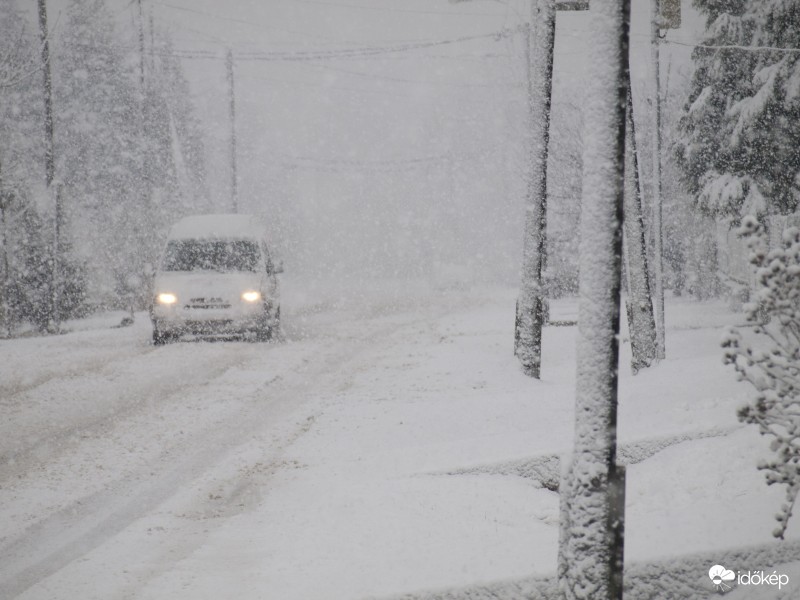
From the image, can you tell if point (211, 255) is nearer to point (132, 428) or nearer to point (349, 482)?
point (132, 428)

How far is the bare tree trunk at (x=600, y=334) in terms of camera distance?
12.1ft

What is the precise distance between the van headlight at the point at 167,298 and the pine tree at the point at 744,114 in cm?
1297

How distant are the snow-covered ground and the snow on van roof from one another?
4.13 meters

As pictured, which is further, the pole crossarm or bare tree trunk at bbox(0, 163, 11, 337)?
bare tree trunk at bbox(0, 163, 11, 337)

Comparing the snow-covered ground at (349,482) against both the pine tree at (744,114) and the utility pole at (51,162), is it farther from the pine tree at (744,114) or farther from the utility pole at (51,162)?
the pine tree at (744,114)

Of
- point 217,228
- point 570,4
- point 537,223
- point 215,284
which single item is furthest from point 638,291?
point 217,228

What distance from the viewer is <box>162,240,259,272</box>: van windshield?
1495cm

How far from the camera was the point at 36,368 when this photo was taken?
40.4 ft

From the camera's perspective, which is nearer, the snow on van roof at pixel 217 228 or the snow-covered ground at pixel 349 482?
the snow-covered ground at pixel 349 482

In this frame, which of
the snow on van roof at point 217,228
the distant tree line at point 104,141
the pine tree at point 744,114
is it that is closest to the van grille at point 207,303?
the snow on van roof at point 217,228

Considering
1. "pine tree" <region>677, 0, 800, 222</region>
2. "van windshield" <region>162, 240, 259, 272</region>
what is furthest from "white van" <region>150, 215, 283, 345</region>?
"pine tree" <region>677, 0, 800, 222</region>

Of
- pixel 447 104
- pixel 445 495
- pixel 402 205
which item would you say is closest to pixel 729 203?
pixel 445 495

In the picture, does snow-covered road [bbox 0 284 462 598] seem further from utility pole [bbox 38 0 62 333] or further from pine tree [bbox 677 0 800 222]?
pine tree [bbox 677 0 800 222]

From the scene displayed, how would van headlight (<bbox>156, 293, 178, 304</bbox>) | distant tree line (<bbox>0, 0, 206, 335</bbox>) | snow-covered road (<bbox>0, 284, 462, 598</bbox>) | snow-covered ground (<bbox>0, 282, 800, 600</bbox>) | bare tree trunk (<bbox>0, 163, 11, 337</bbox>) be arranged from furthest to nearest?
distant tree line (<bbox>0, 0, 206, 335</bbox>) → bare tree trunk (<bbox>0, 163, 11, 337</bbox>) → van headlight (<bbox>156, 293, 178, 304</bbox>) → snow-covered road (<bbox>0, 284, 462, 598</bbox>) → snow-covered ground (<bbox>0, 282, 800, 600</bbox>)
